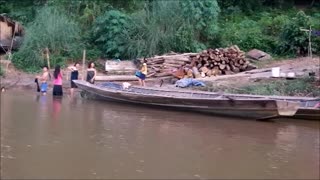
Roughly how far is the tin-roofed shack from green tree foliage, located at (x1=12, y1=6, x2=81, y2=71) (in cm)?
118

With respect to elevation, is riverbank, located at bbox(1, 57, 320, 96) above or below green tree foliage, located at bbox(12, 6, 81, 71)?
below

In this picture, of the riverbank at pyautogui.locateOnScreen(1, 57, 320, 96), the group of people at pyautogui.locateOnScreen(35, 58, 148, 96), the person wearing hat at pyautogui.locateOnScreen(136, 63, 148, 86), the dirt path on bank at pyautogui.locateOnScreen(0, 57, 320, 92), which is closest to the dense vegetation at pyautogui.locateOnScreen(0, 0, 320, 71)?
the dirt path on bank at pyautogui.locateOnScreen(0, 57, 320, 92)

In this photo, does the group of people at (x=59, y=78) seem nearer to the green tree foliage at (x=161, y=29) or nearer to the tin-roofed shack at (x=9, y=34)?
the green tree foliage at (x=161, y=29)

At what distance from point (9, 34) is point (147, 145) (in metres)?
15.1

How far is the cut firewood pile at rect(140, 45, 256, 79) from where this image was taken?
19.5 metres

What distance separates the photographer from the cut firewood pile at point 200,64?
19.5 metres

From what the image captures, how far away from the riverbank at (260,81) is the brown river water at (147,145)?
2.85m

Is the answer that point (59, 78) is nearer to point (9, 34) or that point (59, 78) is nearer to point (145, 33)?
point (145, 33)

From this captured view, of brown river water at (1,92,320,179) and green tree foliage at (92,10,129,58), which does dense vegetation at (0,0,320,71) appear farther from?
brown river water at (1,92,320,179)

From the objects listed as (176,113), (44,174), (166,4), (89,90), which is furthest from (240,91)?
(44,174)

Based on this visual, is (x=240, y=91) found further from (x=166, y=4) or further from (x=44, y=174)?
(x=44, y=174)

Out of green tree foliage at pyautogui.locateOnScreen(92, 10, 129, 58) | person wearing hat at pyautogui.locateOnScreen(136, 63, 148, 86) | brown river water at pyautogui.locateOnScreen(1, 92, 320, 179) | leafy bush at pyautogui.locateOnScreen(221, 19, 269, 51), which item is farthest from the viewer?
leafy bush at pyautogui.locateOnScreen(221, 19, 269, 51)

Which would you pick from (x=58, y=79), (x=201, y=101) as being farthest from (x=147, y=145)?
(x=58, y=79)

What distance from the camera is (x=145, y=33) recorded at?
2183 cm
